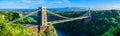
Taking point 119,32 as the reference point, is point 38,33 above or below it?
below

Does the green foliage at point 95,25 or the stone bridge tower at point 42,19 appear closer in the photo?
the stone bridge tower at point 42,19

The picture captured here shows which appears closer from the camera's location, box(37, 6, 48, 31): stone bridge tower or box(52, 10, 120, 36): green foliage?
box(37, 6, 48, 31): stone bridge tower

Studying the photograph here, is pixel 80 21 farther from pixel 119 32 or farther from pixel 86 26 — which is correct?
pixel 119 32

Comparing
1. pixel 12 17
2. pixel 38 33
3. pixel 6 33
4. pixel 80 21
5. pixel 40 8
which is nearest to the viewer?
pixel 6 33

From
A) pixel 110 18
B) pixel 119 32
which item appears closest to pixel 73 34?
pixel 110 18

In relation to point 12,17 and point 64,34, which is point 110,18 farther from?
point 12,17

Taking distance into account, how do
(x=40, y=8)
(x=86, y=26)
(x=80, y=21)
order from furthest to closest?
(x=80, y=21) → (x=86, y=26) → (x=40, y=8)

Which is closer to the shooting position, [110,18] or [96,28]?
[96,28]

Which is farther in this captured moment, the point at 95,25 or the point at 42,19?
the point at 95,25

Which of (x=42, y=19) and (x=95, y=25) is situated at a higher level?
(x=42, y=19)

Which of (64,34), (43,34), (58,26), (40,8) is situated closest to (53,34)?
(43,34)
